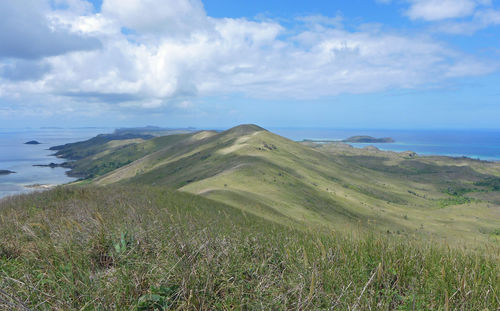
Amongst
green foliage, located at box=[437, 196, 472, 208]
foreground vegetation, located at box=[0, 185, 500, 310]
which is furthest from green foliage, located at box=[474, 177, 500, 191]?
foreground vegetation, located at box=[0, 185, 500, 310]

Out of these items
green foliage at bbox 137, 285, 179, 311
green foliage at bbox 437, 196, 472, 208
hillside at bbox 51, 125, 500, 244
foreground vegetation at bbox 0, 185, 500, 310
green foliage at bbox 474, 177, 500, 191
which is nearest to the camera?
green foliage at bbox 137, 285, 179, 311

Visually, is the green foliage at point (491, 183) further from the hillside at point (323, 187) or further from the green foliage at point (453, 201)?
the green foliage at point (453, 201)

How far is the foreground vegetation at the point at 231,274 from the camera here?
3811 millimetres

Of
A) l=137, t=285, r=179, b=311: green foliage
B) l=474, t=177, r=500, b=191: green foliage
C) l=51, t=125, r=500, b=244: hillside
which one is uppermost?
l=137, t=285, r=179, b=311: green foliage

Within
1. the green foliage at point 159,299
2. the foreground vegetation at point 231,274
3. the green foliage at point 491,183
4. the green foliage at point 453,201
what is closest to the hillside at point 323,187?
the green foliage at point 453,201

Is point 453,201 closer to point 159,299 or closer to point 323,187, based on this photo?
point 323,187

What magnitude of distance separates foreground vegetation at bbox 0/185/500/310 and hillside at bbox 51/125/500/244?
934mm

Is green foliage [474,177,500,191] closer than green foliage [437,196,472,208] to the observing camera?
No

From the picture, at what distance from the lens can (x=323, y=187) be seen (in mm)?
77562

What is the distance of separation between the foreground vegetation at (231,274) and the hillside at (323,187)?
36.8 inches

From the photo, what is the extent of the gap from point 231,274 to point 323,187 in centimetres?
7603

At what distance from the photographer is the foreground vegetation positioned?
12.5 feet

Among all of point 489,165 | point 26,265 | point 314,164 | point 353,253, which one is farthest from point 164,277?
point 489,165

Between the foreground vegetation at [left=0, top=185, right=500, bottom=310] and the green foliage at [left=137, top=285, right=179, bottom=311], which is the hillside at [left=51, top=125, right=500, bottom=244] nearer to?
the foreground vegetation at [left=0, top=185, right=500, bottom=310]
